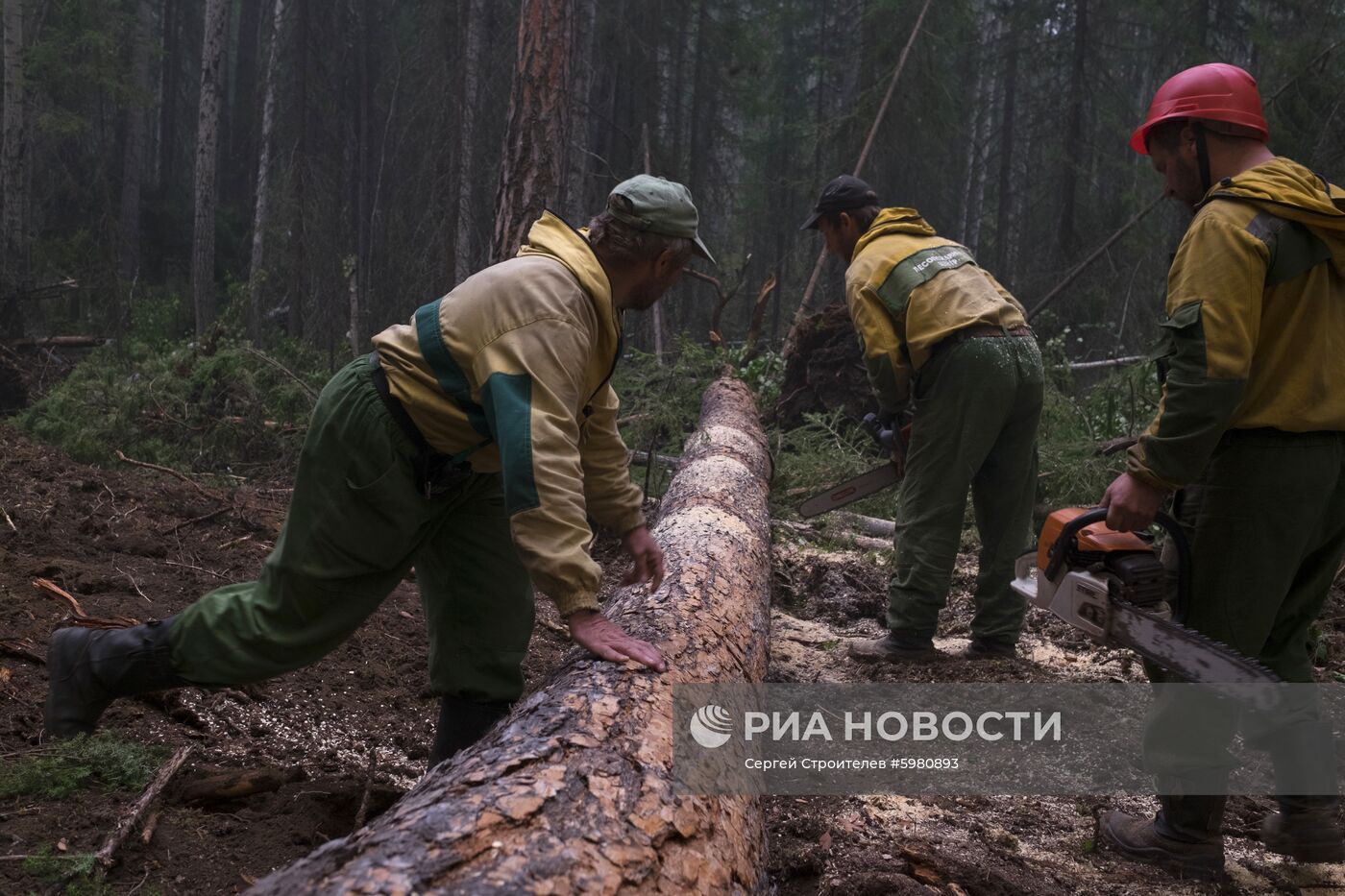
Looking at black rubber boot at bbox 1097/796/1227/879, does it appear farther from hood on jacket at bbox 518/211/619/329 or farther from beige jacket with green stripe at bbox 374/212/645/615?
hood on jacket at bbox 518/211/619/329

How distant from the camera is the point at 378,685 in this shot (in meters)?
3.86

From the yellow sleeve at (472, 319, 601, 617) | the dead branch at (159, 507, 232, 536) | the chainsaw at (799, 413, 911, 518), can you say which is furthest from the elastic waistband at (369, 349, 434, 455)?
the dead branch at (159, 507, 232, 536)

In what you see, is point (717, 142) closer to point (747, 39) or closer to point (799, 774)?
point (747, 39)

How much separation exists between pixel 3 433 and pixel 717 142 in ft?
49.4

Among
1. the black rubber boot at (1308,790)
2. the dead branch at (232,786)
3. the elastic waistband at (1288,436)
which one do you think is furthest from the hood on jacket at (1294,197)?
the dead branch at (232,786)

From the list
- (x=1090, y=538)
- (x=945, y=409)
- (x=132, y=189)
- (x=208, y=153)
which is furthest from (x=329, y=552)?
(x=132, y=189)

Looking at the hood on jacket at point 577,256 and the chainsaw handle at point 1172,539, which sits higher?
the hood on jacket at point 577,256

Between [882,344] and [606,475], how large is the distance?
6.61ft

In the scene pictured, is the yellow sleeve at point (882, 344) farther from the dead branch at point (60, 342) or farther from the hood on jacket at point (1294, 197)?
the dead branch at point (60, 342)

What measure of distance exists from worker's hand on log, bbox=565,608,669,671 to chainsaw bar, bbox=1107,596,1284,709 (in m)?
1.29

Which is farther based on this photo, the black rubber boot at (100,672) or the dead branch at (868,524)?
the dead branch at (868,524)

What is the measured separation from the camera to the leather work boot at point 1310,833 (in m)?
2.78

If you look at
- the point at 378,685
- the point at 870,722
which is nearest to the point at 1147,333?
the point at 870,722

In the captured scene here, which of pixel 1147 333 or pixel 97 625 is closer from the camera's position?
pixel 97 625
